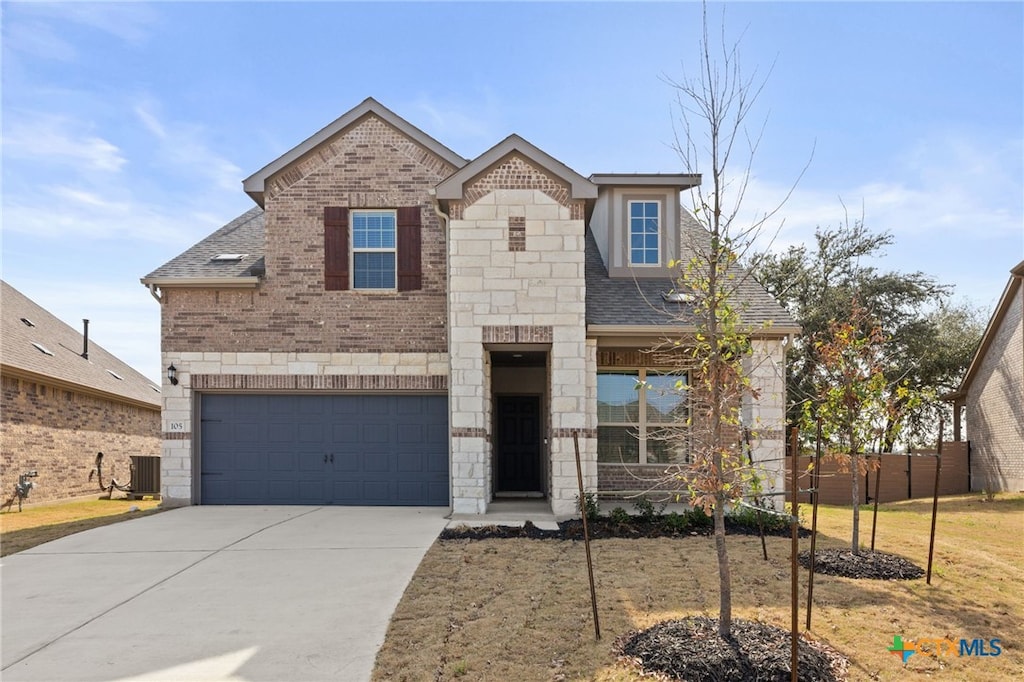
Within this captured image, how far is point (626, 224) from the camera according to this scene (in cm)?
1428

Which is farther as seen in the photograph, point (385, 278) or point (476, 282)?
point (385, 278)

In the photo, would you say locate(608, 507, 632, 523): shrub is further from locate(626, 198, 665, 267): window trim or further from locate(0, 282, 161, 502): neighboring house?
locate(0, 282, 161, 502): neighboring house

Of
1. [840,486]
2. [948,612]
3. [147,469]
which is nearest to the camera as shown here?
[948,612]

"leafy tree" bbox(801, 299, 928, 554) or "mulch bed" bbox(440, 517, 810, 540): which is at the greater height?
"leafy tree" bbox(801, 299, 928, 554)

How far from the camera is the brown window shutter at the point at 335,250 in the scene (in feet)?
43.7

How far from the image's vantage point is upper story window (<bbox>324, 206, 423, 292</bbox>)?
1333cm

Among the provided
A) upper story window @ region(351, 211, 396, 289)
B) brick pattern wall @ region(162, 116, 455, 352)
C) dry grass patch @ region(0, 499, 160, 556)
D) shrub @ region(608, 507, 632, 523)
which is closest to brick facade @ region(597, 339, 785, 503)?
shrub @ region(608, 507, 632, 523)

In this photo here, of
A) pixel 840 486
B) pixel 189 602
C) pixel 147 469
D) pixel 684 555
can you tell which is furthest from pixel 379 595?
pixel 840 486

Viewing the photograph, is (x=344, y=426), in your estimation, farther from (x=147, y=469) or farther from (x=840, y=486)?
(x=840, y=486)

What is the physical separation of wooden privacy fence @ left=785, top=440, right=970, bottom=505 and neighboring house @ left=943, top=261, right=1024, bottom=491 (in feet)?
1.48

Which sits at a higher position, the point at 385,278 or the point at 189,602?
the point at 385,278

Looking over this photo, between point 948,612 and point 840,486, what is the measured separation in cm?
1229

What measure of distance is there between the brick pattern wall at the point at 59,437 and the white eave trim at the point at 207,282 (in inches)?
175

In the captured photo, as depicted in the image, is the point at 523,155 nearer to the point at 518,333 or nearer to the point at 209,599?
the point at 518,333
